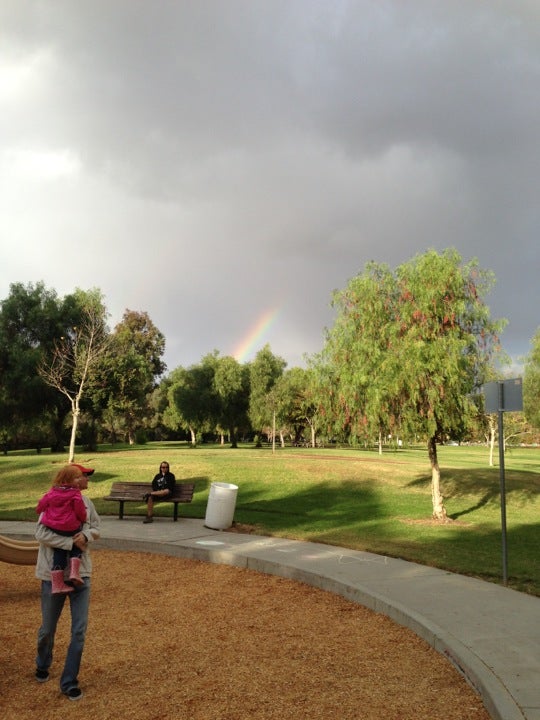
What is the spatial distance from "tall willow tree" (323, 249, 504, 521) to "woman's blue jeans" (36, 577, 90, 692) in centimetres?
1059

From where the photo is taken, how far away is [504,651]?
5.42m

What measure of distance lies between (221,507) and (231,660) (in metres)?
7.27

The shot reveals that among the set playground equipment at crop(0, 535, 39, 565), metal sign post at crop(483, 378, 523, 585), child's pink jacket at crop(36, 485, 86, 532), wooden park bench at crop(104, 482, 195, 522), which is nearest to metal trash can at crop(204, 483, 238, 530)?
wooden park bench at crop(104, 482, 195, 522)

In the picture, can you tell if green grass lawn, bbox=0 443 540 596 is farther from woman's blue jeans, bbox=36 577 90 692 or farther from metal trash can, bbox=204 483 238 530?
woman's blue jeans, bbox=36 577 90 692

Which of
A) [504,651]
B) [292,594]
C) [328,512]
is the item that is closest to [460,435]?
[328,512]

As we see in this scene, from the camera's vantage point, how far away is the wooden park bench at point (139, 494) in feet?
47.6

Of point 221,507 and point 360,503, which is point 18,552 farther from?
point 360,503

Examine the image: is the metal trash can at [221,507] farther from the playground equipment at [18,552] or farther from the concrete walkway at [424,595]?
the playground equipment at [18,552]

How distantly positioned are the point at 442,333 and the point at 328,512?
19.2 ft

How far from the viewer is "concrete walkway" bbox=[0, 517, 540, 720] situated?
4.85m

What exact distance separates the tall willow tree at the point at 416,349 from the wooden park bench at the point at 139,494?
14.7 ft

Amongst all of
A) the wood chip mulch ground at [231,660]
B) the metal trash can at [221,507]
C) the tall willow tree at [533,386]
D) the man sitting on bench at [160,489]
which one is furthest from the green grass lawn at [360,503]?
the tall willow tree at [533,386]

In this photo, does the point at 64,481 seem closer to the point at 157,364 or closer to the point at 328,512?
the point at 328,512

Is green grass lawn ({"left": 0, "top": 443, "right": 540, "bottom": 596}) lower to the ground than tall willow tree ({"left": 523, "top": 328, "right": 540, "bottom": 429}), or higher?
lower
